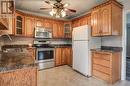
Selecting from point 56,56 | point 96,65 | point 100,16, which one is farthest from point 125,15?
point 56,56

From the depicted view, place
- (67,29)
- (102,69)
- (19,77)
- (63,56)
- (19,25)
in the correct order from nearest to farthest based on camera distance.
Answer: (19,77), (102,69), (19,25), (63,56), (67,29)

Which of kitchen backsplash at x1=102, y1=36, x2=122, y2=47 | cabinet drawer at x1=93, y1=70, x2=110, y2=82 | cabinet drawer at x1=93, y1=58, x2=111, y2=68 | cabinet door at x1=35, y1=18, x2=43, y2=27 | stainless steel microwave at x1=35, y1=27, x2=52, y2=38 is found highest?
cabinet door at x1=35, y1=18, x2=43, y2=27

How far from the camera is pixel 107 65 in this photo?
10.3 feet

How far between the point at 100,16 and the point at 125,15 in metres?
0.79

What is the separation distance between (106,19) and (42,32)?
9.21ft

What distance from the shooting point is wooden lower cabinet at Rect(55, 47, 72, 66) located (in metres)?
5.06

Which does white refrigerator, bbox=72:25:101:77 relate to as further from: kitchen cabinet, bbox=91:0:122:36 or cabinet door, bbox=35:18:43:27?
cabinet door, bbox=35:18:43:27

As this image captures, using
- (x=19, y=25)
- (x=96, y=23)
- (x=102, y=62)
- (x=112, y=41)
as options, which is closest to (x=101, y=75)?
(x=102, y=62)

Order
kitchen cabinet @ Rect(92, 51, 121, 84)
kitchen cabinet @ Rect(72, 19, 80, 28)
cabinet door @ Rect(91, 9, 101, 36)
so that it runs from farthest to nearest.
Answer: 1. kitchen cabinet @ Rect(72, 19, 80, 28)
2. cabinet door @ Rect(91, 9, 101, 36)
3. kitchen cabinet @ Rect(92, 51, 121, 84)

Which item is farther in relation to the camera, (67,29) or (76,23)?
(67,29)

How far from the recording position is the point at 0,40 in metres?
3.93

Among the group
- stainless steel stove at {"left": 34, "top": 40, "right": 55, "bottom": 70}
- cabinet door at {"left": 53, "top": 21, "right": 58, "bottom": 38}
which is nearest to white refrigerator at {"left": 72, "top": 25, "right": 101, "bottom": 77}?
stainless steel stove at {"left": 34, "top": 40, "right": 55, "bottom": 70}

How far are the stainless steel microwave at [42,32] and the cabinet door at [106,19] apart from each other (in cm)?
256

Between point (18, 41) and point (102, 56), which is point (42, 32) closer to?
point (18, 41)
